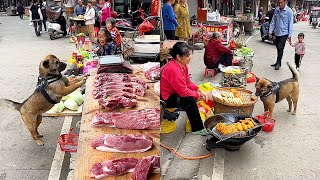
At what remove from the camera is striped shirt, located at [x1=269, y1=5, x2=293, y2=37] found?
318 inches

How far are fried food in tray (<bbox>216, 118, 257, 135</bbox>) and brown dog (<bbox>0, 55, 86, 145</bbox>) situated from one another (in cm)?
218

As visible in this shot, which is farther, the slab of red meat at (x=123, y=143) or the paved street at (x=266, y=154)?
the paved street at (x=266, y=154)

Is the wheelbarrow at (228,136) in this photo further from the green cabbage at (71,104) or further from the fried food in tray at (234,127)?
the green cabbage at (71,104)

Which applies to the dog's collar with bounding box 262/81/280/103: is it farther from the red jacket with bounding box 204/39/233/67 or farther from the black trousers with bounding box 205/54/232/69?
the black trousers with bounding box 205/54/232/69

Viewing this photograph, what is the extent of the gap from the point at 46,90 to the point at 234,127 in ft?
9.00

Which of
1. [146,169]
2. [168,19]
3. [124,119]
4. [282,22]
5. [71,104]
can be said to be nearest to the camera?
[168,19]

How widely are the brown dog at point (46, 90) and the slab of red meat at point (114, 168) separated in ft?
8.27

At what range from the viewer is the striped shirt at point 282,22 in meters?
8.09

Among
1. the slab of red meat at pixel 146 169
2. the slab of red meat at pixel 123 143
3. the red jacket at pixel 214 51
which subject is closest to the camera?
the slab of red meat at pixel 146 169

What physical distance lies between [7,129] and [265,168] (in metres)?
4.37

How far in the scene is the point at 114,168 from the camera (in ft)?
8.02

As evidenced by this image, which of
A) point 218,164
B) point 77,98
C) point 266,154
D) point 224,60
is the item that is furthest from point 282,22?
point 77,98

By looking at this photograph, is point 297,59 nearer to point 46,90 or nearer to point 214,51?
point 214,51

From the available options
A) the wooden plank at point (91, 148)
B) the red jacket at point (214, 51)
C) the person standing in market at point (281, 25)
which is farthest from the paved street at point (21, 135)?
the person standing in market at point (281, 25)
